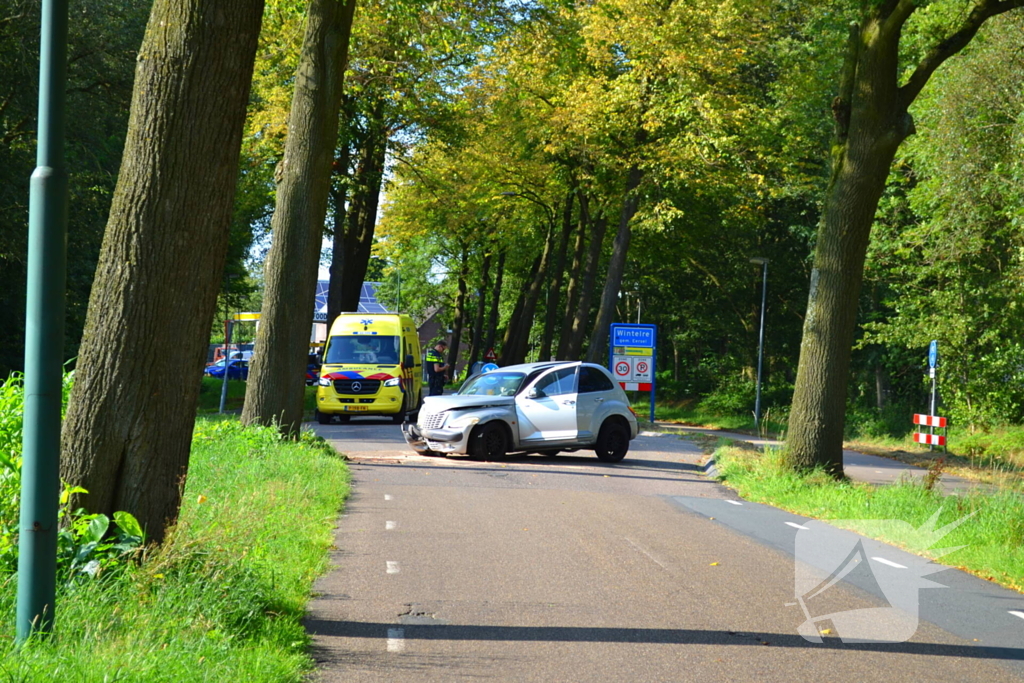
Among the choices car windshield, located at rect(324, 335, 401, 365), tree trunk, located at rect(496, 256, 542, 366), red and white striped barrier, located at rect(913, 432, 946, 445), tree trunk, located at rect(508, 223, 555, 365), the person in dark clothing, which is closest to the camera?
red and white striped barrier, located at rect(913, 432, 946, 445)

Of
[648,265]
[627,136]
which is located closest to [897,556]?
[627,136]

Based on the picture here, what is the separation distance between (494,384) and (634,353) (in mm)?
12202

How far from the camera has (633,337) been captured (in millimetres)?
31219

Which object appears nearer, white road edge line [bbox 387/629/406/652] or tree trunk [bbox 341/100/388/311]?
white road edge line [bbox 387/629/406/652]

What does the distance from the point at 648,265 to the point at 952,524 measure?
34101 millimetres

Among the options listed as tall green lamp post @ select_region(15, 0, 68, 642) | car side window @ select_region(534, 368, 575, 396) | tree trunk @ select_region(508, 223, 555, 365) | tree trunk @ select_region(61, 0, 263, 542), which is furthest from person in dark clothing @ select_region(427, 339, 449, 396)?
tall green lamp post @ select_region(15, 0, 68, 642)

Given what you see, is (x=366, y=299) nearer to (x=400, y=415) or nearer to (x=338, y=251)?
(x=338, y=251)

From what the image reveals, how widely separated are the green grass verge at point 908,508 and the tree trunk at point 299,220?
7014 mm

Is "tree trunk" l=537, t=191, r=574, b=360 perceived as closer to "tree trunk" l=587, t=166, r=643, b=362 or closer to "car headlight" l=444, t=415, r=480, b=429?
"tree trunk" l=587, t=166, r=643, b=362

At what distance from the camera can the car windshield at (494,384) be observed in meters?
19.2

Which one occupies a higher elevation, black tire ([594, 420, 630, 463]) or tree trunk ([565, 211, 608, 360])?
tree trunk ([565, 211, 608, 360])

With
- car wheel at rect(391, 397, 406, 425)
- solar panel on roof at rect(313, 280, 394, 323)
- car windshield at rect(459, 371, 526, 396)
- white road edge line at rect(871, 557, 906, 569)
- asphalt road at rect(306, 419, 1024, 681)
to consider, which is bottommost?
asphalt road at rect(306, 419, 1024, 681)

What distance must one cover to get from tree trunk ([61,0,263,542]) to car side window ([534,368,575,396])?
12.5 metres

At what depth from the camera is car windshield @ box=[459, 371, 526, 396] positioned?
1919cm
